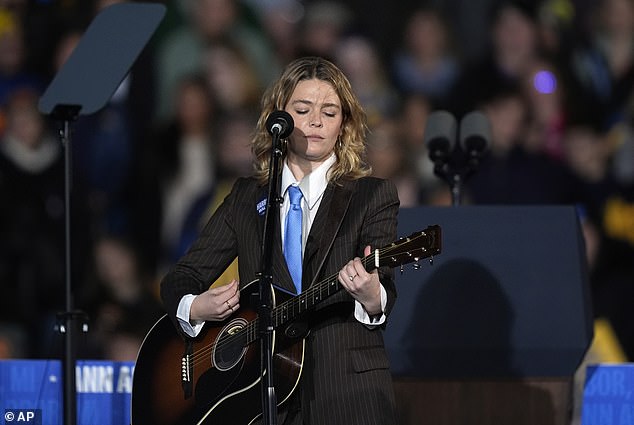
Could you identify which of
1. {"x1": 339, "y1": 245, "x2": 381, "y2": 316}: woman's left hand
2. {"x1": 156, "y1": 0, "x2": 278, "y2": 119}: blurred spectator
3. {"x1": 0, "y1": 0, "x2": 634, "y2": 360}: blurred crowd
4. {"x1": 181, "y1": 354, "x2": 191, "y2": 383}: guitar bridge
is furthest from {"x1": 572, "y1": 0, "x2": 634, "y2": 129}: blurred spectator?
{"x1": 339, "y1": 245, "x2": 381, "y2": 316}: woman's left hand

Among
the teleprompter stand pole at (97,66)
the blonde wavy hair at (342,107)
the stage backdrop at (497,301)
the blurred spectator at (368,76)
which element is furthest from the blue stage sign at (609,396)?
the blurred spectator at (368,76)

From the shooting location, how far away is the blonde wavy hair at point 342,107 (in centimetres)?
373

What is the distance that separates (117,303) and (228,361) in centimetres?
358

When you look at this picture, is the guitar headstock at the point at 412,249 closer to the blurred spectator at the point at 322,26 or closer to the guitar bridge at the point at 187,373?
the guitar bridge at the point at 187,373

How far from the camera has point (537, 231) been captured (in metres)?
4.59

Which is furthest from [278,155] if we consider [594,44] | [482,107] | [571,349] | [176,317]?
[594,44]

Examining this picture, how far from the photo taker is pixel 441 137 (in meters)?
5.27

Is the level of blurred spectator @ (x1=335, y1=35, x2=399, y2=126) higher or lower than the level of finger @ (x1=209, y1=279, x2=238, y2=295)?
higher

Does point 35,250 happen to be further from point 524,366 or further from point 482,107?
point 524,366

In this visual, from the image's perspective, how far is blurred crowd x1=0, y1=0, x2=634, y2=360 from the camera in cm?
721

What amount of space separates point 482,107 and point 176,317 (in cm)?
383

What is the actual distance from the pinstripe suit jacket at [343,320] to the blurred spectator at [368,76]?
360 cm

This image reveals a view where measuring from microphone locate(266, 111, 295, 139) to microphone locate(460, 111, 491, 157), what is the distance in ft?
6.23

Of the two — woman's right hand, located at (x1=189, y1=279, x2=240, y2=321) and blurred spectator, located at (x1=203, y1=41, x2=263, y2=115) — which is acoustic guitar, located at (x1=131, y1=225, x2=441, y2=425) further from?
blurred spectator, located at (x1=203, y1=41, x2=263, y2=115)
